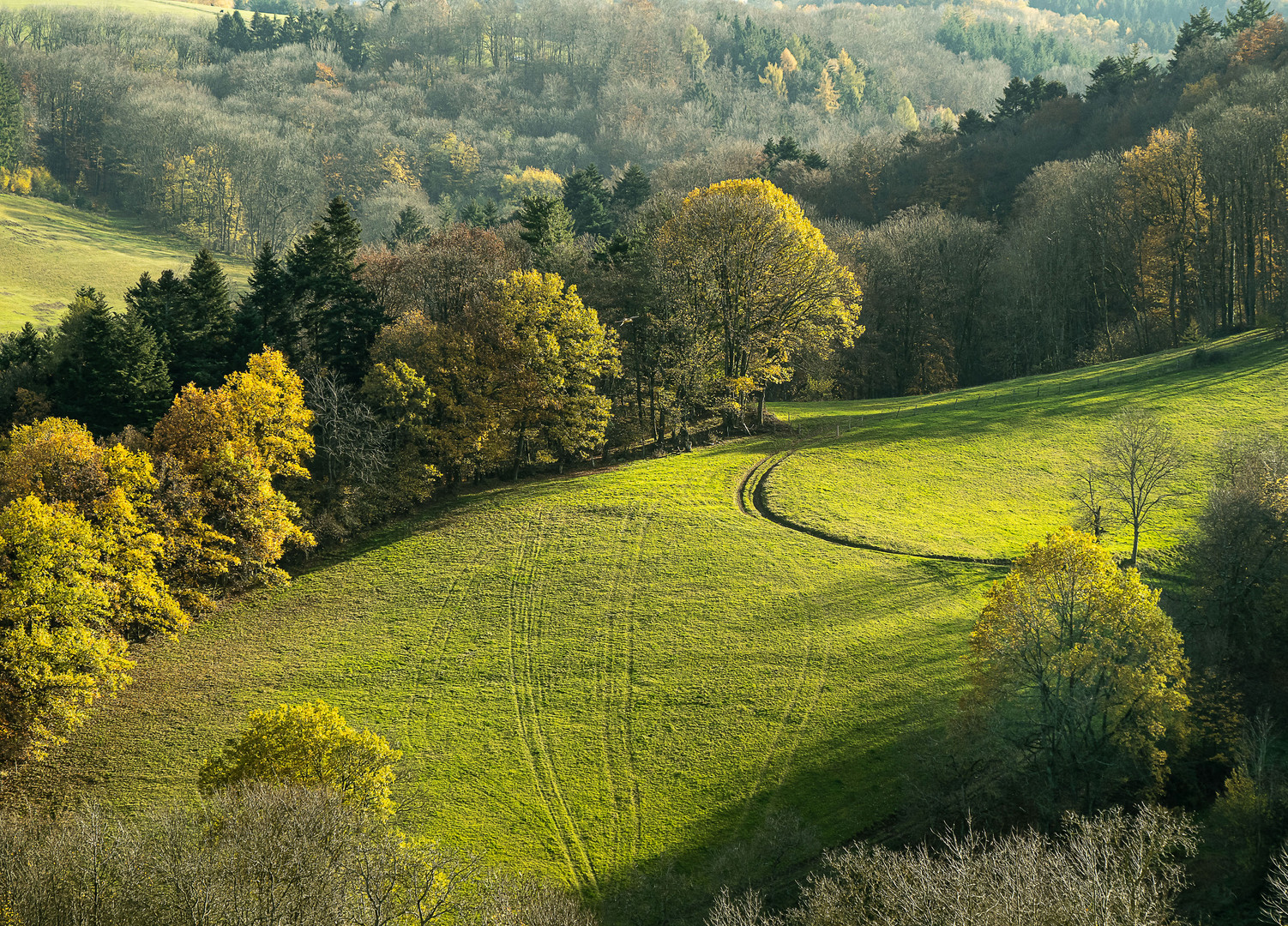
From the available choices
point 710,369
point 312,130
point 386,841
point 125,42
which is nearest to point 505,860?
point 386,841

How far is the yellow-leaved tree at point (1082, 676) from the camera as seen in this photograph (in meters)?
30.9

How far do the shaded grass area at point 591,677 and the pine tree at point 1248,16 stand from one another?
91410 mm

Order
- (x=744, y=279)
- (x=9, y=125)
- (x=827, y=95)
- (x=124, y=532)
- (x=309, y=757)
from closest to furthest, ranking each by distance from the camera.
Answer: (x=309, y=757), (x=124, y=532), (x=744, y=279), (x=9, y=125), (x=827, y=95)

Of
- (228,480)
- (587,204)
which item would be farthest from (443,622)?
(587,204)

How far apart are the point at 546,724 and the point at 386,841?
14.2 metres

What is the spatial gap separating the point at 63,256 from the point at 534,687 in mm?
96421

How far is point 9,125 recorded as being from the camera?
128250 millimetres

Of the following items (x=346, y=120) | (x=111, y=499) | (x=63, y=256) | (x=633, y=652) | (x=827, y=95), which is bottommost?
(x=633, y=652)

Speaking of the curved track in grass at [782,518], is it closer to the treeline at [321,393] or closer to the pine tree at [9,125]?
the treeline at [321,393]

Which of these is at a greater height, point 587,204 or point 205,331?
point 587,204

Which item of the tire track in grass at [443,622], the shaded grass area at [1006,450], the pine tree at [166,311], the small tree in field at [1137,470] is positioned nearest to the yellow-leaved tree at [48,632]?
the tire track in grass at [443,622]

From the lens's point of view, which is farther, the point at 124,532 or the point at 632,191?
the point at 632,191

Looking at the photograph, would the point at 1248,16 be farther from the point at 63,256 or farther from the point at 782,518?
the point at 63,256

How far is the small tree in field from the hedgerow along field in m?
2.55
